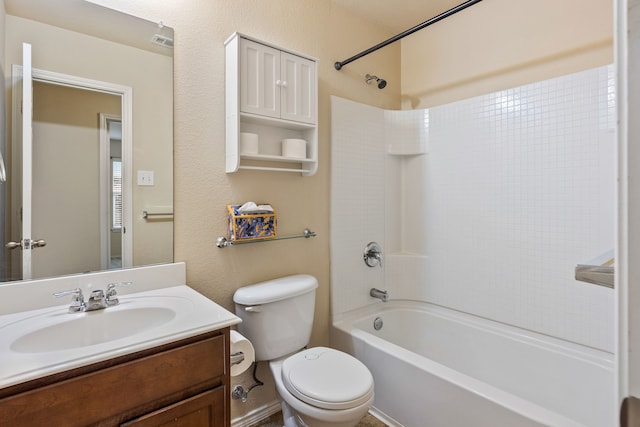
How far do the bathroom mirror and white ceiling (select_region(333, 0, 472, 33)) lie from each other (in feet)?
4.41

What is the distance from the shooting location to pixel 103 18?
1356mm

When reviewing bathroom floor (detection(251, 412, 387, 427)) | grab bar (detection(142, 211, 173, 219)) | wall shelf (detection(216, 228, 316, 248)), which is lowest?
bathroom floor (detection(251, 412, 387, 427))

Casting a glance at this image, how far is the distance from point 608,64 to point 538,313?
139 cm

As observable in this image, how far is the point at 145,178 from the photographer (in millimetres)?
1460

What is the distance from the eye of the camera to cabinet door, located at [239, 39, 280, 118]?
1.62m

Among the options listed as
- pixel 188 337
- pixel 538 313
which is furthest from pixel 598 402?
pixel 188 337

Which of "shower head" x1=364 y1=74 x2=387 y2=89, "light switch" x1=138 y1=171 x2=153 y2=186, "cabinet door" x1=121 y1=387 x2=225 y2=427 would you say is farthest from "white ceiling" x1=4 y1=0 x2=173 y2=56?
"cabinet door" x1=121 y1=387 x2=225 y2=427

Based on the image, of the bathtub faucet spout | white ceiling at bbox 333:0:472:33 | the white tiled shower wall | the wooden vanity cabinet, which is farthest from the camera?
the bathtub faucet spout

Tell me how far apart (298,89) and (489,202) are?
4.60 ft

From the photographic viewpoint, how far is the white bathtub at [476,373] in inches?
54.6

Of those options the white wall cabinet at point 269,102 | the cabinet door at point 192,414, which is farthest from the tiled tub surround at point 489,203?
the cabinet door at point 192,414

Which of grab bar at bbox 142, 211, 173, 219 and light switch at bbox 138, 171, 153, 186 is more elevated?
light switch at bbox 138, 171, 153, 186

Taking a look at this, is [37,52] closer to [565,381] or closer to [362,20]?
[362,20]

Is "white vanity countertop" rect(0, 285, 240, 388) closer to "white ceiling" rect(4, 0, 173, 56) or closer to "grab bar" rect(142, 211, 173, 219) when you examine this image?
"grab bar" rect(142, 211, 173, 219)
